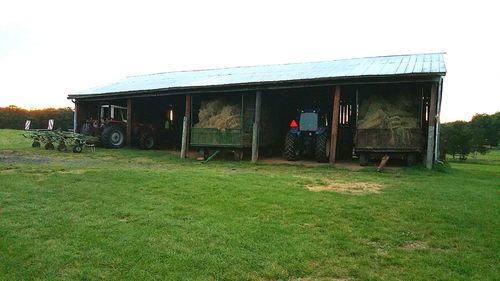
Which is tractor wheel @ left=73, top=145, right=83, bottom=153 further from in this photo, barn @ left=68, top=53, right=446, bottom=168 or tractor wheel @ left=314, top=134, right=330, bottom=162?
tractor wheel @ left=314, top=134, right=330, bottom=162

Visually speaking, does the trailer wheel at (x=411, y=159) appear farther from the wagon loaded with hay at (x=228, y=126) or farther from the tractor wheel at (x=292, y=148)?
the wagon loaded with hay at (x=228, y=126)

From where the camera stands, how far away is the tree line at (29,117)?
156 ft

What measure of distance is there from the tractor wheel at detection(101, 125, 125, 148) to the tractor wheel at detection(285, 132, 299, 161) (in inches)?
383

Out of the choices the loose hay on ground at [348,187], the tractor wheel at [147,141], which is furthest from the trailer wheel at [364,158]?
the tractor wheel at [147,141]

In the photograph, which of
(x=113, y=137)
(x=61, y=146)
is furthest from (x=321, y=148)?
(x=61, y=146)

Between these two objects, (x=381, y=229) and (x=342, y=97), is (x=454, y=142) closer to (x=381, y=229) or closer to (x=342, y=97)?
(x=342, y=97)

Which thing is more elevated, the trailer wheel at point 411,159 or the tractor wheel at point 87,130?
the tractor wheel at point 87,130

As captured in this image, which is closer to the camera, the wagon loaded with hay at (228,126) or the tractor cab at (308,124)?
the tractor cab at (308,124)

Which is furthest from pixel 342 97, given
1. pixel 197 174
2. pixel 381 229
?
pixel 381 229

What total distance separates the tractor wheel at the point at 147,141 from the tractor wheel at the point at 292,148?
9.04m

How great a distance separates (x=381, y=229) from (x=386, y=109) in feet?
32.7

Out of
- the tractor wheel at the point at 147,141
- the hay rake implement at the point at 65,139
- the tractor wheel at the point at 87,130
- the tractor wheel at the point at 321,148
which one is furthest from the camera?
the tractor wheel at the point at 147,141

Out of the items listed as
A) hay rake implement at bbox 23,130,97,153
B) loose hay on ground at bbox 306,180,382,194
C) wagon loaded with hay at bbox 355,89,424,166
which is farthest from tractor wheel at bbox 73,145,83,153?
loose hay on ground at bbox 306,180,382,194

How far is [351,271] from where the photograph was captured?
450 centimetres
